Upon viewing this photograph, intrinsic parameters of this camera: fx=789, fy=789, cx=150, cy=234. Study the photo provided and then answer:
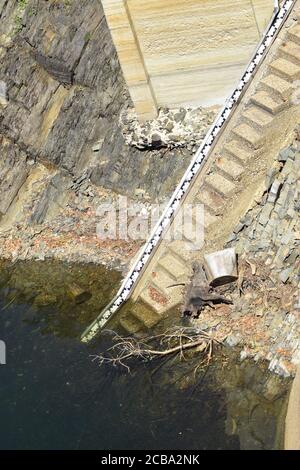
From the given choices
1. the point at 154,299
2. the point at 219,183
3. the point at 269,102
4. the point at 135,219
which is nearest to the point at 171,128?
the point at 135,219

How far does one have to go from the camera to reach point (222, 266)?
73.5 ft

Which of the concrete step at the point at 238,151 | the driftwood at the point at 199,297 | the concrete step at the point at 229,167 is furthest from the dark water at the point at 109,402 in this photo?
the concrete step at the point at 238,151

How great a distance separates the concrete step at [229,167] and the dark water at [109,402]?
6140 mm

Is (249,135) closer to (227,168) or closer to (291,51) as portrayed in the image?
(227,168)

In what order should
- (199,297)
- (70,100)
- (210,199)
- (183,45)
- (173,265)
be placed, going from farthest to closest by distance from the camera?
1. (70,100)
2. (183,45)
3. (210,199)
4. (173,265)
5. (199,297)

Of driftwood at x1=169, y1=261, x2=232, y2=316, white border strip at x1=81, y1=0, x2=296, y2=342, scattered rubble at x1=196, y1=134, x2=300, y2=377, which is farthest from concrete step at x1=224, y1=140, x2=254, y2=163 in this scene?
driftwood at x1=169, y1=261, x2=232, y2=316

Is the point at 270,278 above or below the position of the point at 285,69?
below

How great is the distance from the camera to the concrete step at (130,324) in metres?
23.7

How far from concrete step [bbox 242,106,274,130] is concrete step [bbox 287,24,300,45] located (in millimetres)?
2460

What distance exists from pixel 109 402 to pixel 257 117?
9875 millimetres

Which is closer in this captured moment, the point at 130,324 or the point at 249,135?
the point at 130,324

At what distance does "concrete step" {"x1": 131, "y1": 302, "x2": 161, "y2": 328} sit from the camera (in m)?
23.7

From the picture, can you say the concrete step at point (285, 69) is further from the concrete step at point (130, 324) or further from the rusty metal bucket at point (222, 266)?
the concrete step at point (130, 324)
